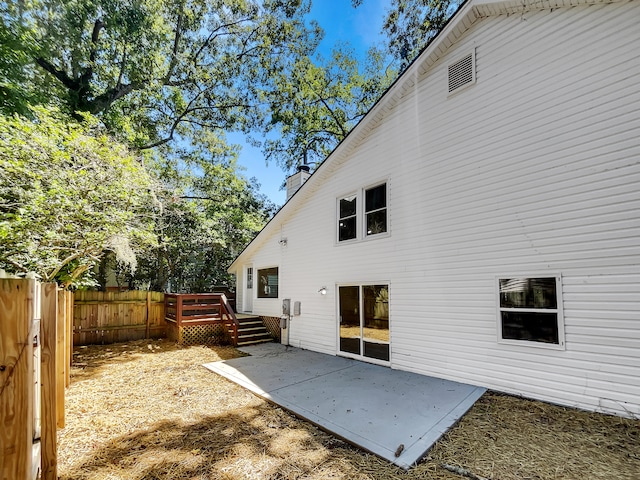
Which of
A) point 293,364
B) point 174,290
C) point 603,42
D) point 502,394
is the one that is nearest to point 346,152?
point 603,42

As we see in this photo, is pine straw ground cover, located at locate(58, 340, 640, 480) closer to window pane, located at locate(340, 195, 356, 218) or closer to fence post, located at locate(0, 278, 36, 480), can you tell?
fence post, located at locate(0, 278, 36, 480)

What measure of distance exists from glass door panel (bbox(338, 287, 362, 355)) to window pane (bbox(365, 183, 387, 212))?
2067mm

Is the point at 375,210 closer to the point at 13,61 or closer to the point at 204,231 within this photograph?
the point at 204,231

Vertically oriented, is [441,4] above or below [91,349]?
above

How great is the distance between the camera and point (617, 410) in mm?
3941

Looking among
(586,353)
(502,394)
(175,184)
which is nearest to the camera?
(586,353)

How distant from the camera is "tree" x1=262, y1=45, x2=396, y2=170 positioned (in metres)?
15.3

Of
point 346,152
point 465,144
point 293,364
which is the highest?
point 346,152

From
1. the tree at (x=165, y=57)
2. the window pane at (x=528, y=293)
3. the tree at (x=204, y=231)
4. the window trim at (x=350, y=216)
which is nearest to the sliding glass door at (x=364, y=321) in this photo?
the window trim at (x=350, y=216)

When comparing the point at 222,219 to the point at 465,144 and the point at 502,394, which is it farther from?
the point at 502,394

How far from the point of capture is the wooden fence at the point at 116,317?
8.69 meters

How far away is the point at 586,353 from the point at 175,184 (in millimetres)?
14703

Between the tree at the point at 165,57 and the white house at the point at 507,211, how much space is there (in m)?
9.42

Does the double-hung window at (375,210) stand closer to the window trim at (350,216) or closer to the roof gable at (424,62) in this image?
the window trim at (350,216)
